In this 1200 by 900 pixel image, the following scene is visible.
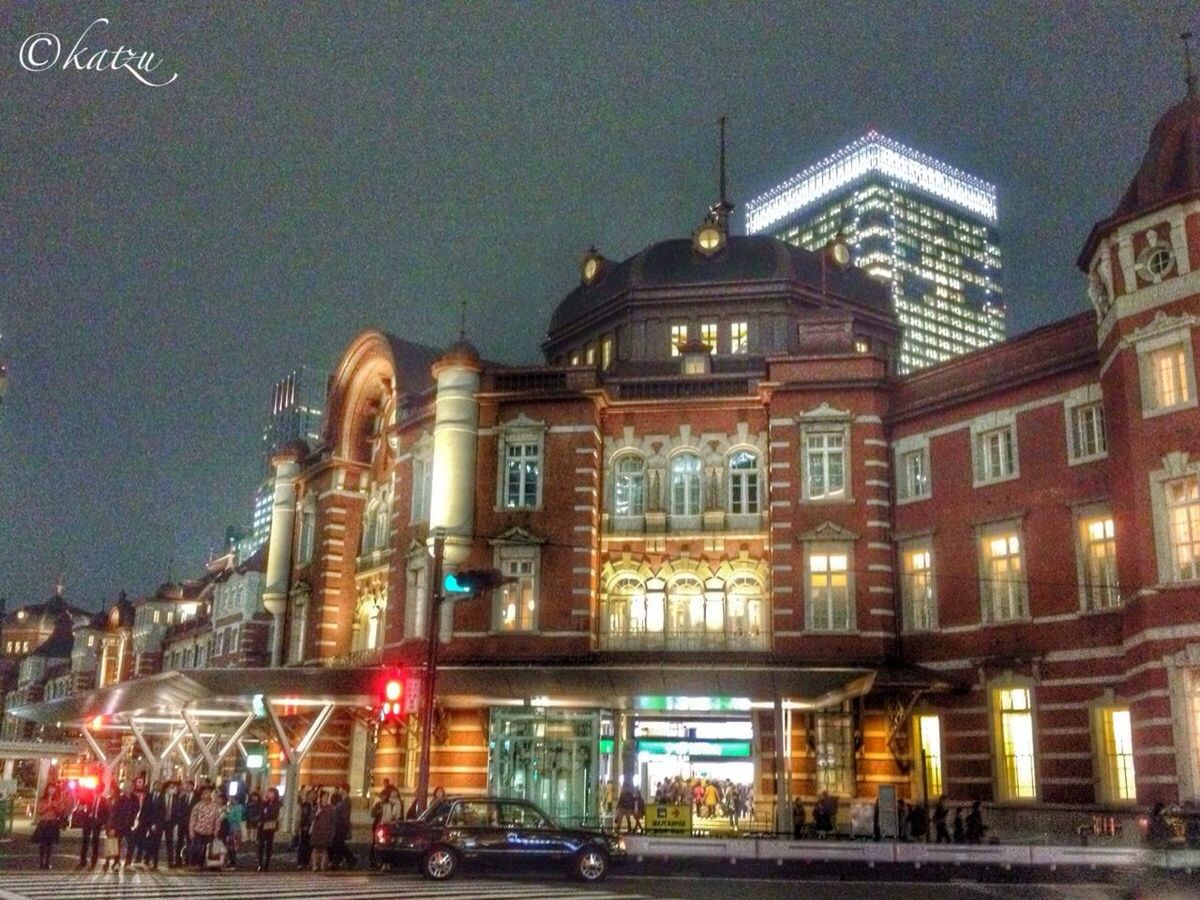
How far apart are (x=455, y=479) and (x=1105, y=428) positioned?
61.2 feet

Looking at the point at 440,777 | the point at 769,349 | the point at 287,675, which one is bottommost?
the point at 440,777

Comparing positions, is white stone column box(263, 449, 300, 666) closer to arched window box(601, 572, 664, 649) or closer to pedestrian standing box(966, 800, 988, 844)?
arched window box(601, 572, 664, 649)

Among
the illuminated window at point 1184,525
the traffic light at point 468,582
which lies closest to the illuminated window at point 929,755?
the illuminated window at point 1184,525

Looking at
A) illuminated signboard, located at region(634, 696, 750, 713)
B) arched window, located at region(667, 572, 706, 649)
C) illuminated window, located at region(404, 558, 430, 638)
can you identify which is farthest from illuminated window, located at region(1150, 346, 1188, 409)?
illuminated window, located at region(404, 558, 430, 638)

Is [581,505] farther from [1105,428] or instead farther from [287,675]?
[1105,428]

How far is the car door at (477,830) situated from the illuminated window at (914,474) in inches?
670

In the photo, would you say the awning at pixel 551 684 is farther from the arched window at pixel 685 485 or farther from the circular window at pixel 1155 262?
the circular window at pixel 1155 262


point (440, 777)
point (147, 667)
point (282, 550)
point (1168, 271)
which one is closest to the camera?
point (1168, 271)

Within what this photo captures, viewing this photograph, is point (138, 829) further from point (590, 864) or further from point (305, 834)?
point (590, 864)

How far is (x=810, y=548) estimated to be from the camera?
35.9 m

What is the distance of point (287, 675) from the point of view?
33750mm

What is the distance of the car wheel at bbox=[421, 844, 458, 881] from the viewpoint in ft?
75.6

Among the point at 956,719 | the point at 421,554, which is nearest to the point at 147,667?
the point at 421,554

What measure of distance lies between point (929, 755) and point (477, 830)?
584 inches
